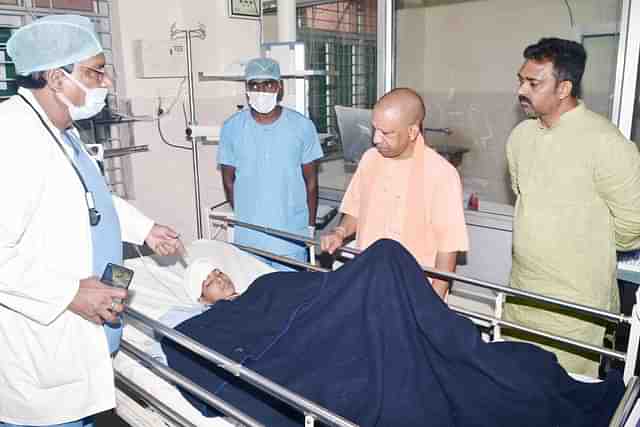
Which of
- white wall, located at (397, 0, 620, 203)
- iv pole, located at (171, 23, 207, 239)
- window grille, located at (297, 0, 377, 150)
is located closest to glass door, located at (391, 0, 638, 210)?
white wall, located at (397, 0, 620, 203)

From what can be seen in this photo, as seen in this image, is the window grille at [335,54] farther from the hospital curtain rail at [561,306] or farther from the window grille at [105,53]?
the hospital curtain rail at [561,306]

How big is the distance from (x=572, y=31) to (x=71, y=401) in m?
3.54

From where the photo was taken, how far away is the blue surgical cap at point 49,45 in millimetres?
1540

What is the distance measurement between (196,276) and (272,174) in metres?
0.68

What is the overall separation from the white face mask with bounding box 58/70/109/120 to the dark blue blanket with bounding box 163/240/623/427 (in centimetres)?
84

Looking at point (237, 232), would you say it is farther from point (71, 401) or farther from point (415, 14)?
point (415, 14)

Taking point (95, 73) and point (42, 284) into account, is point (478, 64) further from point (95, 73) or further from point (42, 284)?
point (42, 284)

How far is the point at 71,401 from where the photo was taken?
166cm

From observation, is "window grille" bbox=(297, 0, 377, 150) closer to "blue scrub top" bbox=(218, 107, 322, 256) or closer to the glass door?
the glass door

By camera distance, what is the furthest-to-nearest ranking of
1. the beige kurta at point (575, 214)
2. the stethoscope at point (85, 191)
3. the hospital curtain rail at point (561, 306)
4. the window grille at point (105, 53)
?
the window grille at point (105, 53) → the beige kurta at point (575, 214) → the hospital curtain rail at point (561, 306) → the stethoscope at point (85, 191)

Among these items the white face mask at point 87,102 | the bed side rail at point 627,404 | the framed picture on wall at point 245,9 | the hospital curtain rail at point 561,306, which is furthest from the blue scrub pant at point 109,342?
the framed picture on wall at point 245,9

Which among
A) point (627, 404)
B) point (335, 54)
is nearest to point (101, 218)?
point (627, 404)

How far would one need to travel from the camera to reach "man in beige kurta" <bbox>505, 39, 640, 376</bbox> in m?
1.91

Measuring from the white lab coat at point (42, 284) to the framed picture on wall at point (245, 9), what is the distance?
2.51 metres
